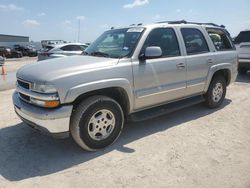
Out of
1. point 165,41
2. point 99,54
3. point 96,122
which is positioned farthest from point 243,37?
point 96,122

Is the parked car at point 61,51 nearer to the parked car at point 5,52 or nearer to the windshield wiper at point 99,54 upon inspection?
the windshield wiper at point 99,54

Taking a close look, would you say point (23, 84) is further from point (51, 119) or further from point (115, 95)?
point (115, 95)

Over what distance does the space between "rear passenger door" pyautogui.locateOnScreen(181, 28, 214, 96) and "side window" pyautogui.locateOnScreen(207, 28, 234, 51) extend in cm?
42

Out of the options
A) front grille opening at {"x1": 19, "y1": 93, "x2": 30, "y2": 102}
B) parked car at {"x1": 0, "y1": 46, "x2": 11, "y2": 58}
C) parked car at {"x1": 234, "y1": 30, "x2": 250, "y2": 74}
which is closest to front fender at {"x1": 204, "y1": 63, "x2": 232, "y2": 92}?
front grille opening at {"x1": 19, "y1": 93, "x2": 30, "y2": 102}

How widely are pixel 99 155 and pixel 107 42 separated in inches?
83.5

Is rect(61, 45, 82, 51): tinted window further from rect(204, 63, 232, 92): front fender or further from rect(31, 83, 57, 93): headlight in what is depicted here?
rect(31, 83, 57, 93): headlight

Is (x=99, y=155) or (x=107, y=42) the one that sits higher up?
(x=107, y=42)

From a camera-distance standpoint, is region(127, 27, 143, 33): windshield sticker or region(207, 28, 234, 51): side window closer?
region(127, 27, 143, 33): windshield sticker

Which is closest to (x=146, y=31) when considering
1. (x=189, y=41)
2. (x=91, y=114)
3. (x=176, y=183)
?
(x=189, y=41)

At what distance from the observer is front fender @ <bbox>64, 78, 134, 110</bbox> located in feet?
11.8

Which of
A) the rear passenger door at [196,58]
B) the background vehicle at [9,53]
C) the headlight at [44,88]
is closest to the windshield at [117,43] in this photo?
the rear passenger door at [196,58]

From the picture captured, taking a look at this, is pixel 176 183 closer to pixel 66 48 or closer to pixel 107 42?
pixel 107 42

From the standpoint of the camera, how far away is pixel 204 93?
5887mm

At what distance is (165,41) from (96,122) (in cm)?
200
